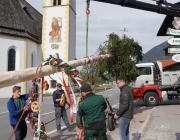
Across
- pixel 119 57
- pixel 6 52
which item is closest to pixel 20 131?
pixel 119 57

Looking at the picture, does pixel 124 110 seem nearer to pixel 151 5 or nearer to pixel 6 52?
pixel 151 5

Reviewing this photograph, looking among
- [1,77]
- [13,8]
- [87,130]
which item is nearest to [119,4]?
[87,130]

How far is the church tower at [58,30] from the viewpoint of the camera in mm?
34344

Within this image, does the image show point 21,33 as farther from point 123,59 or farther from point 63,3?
point 123,59

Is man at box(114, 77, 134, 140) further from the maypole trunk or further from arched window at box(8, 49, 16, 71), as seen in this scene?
arched window at box(8, 49, 16, 71)

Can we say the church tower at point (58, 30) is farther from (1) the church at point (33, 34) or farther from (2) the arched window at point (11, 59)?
(2) the arched window at point (11, 59)

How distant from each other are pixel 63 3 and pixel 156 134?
30.2m

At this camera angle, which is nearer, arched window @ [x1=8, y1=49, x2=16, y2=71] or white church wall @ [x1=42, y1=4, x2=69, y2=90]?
arched window @ [x1=8, y1=49, x2=16, y2=71]

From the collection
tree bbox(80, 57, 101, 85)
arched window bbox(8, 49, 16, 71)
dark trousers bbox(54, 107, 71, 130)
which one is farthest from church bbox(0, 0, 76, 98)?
dark trousers bbox(54, 107, 71, 130)

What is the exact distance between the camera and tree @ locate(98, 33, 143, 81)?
1260 centimetres

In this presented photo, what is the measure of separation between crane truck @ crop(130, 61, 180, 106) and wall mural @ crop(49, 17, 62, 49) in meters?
18.8

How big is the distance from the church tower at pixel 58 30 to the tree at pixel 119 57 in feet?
69.3

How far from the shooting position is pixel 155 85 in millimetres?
17250

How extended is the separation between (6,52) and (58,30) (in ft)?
26.8
